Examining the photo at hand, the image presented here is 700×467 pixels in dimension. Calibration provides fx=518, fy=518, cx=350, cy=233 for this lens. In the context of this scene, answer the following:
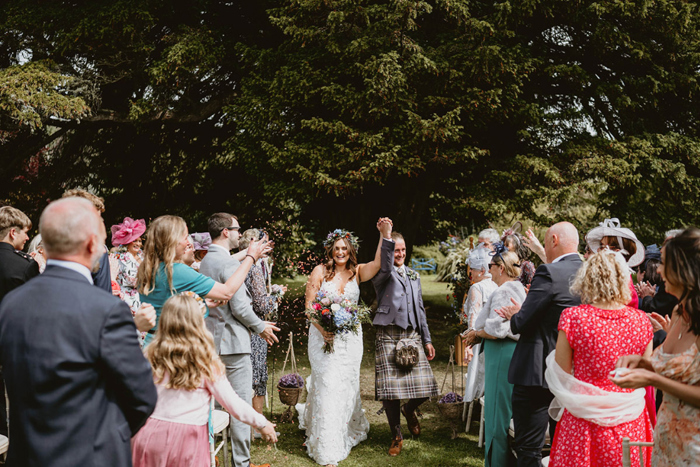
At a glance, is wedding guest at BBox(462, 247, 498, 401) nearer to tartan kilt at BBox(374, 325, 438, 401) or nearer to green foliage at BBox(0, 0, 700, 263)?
tartan kilt at BBox(374, 325, 438, 401)

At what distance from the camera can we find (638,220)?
12062mm

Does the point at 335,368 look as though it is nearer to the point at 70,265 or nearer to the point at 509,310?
the point at 509,310

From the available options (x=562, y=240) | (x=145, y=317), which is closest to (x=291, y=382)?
(x=562, y=240)

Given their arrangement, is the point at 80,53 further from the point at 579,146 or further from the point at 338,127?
the point at 579,146

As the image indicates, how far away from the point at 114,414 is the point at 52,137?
11.4 metres

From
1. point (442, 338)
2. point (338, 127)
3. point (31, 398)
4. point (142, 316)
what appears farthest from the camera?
point (442, 338)

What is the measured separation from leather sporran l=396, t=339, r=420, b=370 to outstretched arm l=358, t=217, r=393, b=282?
84 cm

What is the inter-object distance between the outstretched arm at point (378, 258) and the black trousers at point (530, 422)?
6.67ft

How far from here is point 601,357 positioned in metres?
3.15

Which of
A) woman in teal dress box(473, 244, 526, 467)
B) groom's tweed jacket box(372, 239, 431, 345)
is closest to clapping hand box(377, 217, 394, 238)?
groom's tweed jacket box(372, 239, 431, 345)

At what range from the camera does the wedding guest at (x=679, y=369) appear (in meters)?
2.36

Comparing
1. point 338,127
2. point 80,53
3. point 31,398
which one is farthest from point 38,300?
point 80,53

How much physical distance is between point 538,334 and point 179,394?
2680 mm

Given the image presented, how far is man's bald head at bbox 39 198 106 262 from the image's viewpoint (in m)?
2.06
